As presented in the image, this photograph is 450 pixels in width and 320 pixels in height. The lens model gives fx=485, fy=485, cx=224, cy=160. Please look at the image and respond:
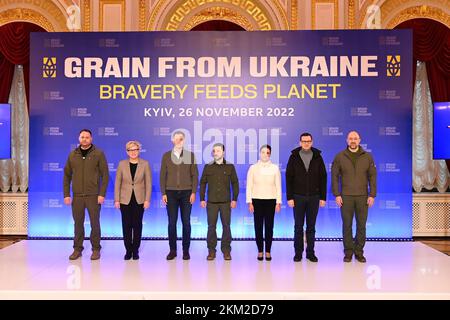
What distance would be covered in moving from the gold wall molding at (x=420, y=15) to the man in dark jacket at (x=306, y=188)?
3.74 meters

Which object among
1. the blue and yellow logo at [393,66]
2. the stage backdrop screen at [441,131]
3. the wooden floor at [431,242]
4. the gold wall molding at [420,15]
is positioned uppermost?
the gold wall molding at [420,15]

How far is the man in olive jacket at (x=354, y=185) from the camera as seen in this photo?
547 cm

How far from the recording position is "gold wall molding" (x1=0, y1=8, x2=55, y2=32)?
816 cm

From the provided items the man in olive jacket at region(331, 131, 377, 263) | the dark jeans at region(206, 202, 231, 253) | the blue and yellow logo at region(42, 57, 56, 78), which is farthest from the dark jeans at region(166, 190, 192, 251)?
the blue and yellow logo at region(42, 57, 56, 78)

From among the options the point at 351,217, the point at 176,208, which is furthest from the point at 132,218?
the point at 351,217

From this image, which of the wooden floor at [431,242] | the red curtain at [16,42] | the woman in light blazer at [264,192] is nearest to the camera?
the woman in light blazer at [264,192]

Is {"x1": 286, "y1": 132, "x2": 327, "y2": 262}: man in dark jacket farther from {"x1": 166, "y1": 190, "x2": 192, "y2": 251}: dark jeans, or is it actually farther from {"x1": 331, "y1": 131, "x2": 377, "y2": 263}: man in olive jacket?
{"x1": 166, "y1": 190, "x2": 192, "y2": 251}: dark jeans

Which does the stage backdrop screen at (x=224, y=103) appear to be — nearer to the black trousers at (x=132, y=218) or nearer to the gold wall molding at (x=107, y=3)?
the gold wall molding at (x=107, y=3)

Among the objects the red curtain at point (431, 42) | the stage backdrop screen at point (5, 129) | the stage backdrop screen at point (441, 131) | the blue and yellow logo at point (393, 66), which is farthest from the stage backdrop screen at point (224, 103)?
the red curtain at point (431, 42)

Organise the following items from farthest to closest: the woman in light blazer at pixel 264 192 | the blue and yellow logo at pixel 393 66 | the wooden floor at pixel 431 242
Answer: the wooden floor at pixel 431 242 < the blue and yellow logo at pixel 393 66 < the woman in light blazer at pixel 264 192

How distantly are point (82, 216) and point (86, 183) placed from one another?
41cm

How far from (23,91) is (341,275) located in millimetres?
6315

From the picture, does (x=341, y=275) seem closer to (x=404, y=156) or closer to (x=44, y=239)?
(x=404, y=156)

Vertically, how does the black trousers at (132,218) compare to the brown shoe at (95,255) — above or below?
above
